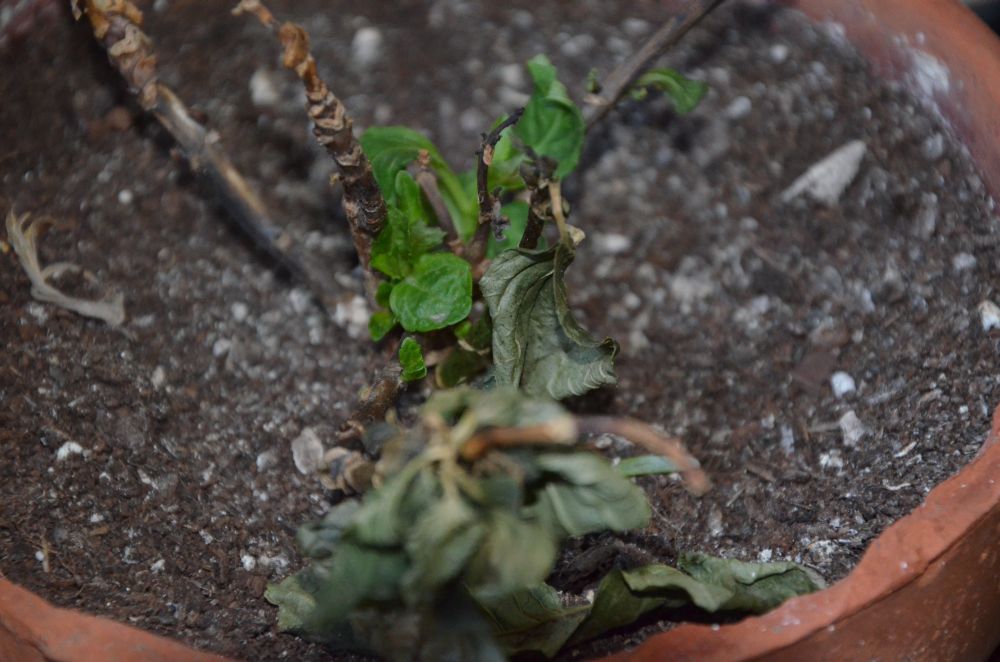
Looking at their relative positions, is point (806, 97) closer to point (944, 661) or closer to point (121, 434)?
point (944, 661)

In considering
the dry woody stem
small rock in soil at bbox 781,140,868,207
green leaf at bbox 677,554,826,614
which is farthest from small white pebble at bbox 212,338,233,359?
small rock in soil at bbox 781,140,868,207

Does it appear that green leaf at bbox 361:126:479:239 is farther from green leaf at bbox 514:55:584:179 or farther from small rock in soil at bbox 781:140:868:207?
small rock in soil at bbox 781:140:868:207

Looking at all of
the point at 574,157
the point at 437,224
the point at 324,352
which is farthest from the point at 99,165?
the point at 574,157

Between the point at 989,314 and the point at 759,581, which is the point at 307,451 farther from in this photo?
the point at 989,314

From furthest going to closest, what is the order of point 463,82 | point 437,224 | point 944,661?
point 463,82 → point 437,224 → point 944,661

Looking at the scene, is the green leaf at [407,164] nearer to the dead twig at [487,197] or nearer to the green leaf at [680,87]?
the dead twig at [487,197]

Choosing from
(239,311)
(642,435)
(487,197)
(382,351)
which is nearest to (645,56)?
(487,197)
